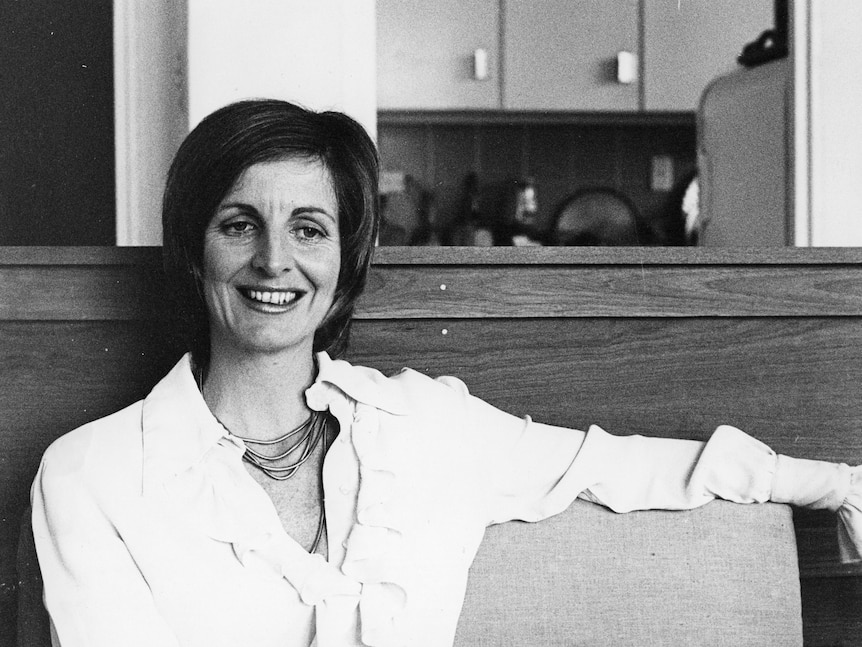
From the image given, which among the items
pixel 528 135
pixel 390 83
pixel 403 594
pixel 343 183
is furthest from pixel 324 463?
pixel 528 135

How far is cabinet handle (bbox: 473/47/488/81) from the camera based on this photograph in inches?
178

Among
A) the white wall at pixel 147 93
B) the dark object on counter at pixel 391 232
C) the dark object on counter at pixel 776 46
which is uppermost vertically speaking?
the dark object on counter at pixel 776 46

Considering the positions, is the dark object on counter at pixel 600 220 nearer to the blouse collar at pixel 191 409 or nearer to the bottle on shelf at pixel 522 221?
the bottle on shelf at pixel 522 221

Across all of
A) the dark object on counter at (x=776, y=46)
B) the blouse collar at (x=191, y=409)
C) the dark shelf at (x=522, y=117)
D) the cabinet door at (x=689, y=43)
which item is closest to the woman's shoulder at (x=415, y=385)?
the blouse collar at (x=191, y=409)

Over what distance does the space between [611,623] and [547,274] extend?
0.54m

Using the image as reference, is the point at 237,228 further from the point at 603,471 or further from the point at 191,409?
the point at 603,471

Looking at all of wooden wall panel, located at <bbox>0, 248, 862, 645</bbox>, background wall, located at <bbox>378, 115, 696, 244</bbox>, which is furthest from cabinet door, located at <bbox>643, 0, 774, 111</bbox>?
wooden wall panel, located at <bbox>0, 248, 862, 645</bbox>

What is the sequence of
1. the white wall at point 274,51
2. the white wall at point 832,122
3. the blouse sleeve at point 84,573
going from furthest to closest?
the white wall at point 832,122 → the white wall at point 274,51 → the blouse sleeve at point 84,573

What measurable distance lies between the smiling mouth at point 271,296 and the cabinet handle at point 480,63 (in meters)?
3.36

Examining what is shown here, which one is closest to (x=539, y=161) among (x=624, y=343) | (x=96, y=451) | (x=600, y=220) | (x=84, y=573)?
(x=600, y=220)

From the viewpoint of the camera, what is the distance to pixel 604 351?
1.65 meters

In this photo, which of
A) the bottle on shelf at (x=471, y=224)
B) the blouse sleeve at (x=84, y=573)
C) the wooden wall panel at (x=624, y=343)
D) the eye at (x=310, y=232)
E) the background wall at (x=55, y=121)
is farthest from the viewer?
the bottle on shelf at (x=471, y=224)

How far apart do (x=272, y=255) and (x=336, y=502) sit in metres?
0.34

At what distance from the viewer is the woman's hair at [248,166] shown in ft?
4.55
